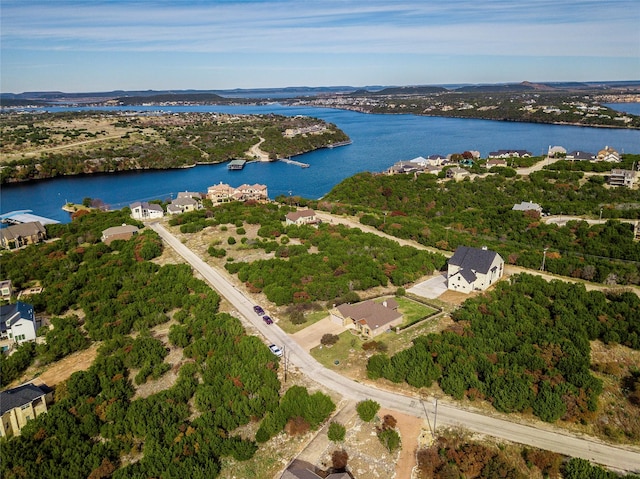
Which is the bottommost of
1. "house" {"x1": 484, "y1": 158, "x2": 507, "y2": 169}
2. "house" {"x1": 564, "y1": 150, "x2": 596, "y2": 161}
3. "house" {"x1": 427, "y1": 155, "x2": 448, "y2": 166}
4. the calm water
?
the calm water

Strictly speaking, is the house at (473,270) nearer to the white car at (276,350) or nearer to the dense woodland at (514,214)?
the dense woodland at (514,214)

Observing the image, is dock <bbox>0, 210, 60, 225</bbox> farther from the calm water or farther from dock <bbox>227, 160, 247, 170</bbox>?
dock <bbox>227, 160, 247, 170</bbox>

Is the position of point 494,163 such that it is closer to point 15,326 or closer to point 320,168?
point 320,168

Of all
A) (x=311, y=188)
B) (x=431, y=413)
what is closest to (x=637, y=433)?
(x=431, y=413)

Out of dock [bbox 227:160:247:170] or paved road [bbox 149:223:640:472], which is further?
dock [bbox 227:160:247:170]

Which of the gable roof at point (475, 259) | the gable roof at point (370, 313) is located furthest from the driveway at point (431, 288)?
the gable roof at point (370, 313)

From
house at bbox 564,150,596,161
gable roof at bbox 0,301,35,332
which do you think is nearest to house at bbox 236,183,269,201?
gable roof at bbox 0,301,35,332
